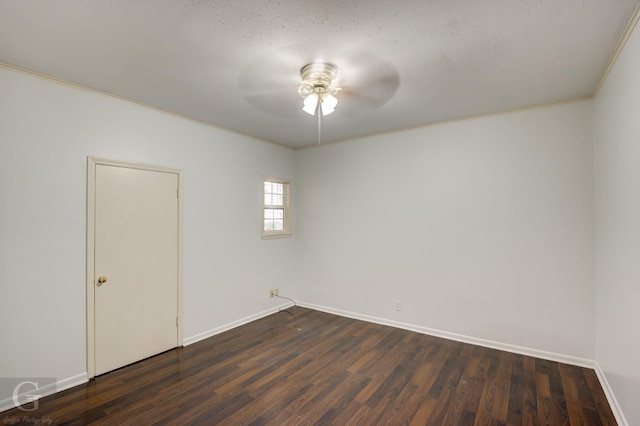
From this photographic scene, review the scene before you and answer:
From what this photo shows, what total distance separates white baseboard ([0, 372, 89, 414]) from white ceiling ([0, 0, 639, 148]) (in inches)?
101

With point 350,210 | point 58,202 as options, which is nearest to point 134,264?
point 58,202

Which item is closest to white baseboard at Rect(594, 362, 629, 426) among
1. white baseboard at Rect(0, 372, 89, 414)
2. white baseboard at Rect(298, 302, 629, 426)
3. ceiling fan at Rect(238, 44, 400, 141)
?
white baseboard at Rect(298, 302, 629, 426)

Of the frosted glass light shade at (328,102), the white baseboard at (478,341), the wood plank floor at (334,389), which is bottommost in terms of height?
the wood plank floor at (334,389)

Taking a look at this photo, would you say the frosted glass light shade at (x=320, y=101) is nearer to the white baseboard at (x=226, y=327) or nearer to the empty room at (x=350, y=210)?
the empty room at (x=350, y=210)

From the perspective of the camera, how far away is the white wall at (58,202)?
7.70ft

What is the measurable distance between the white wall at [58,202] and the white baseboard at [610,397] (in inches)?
152

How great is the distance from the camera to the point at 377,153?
169 inches

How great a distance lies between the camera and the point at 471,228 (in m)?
3.56

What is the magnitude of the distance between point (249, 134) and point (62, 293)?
9.03 feet

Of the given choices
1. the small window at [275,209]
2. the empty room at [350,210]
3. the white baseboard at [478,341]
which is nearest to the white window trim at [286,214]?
the small window at [275,209]

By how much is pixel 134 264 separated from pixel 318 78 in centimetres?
254

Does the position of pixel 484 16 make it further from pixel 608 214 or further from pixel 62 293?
pixel 62 293

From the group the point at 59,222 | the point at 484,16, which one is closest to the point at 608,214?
the point at 484,16

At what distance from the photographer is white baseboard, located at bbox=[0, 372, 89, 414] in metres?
2.30
